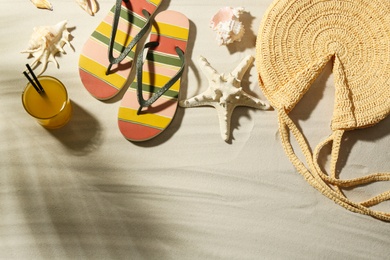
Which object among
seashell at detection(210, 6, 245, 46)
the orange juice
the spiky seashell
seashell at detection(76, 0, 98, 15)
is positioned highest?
seashell at detection(210, 6, 245, 46)

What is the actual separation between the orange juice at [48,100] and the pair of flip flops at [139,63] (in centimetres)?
6

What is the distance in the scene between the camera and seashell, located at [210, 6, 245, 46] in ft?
2.59

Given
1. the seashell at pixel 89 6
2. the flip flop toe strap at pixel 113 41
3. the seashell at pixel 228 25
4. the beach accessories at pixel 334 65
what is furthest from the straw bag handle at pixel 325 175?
the seashell at pixel 89 6

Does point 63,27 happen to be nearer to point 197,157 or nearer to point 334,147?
point 197,157

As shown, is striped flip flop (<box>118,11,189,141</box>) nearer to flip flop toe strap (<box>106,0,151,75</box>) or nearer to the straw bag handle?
flip flop toe strap (<box>106,0,151,75</box>)

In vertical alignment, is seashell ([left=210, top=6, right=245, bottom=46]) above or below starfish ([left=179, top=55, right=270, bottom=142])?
above

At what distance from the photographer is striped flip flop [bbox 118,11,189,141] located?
0.77m

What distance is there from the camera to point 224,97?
763 millimetres

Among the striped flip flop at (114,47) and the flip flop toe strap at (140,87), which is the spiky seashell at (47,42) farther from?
the flip flop toe strap at (140,87)

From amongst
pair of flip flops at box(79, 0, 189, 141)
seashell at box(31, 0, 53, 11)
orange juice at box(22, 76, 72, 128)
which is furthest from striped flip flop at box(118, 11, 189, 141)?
seashell at box(31, 0, 53, 11)

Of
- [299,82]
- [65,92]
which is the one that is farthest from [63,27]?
[299,82]

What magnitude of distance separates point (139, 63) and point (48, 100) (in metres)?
0.17

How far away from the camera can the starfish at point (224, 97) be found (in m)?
0.76

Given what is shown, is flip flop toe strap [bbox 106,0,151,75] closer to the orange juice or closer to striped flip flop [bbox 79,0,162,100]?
striped flip flop [bbox 79,0,162,100]
